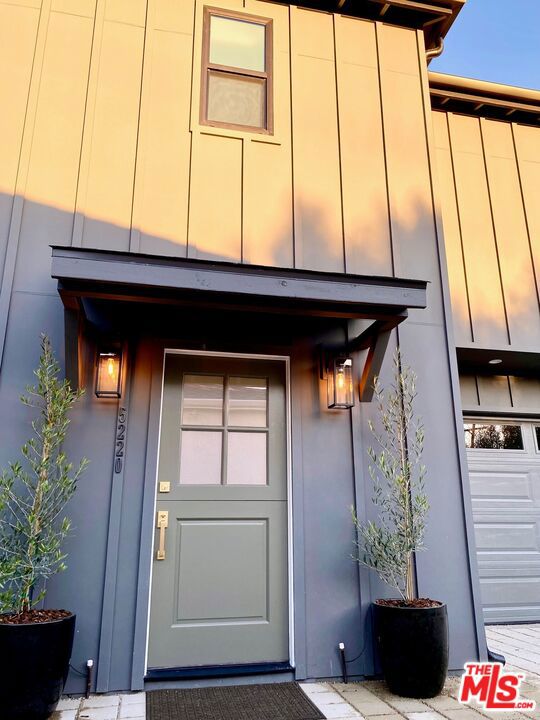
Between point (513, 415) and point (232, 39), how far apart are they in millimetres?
4200

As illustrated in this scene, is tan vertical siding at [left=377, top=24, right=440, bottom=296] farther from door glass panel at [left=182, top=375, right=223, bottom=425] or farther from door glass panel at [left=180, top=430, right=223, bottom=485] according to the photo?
door glass panel at [left=180, top=430, right=223, bottom=485]

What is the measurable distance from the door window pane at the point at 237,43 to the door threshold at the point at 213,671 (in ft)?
13.7

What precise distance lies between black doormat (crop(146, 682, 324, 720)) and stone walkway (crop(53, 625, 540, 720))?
7 cm

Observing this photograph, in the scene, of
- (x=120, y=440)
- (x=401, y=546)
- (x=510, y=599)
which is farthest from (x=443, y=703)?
(x=510, y=599)

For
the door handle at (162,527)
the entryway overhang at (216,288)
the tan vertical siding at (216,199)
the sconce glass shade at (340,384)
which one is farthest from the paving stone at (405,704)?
the tan vertical siding at (216,199)

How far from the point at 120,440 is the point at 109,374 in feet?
1.32

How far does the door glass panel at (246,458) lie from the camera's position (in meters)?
3.23

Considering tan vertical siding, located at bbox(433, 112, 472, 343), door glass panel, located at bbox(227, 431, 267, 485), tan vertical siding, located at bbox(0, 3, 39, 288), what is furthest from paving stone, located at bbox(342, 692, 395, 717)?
tan vertical siding, located at bbox(0, 3, 39, 288)

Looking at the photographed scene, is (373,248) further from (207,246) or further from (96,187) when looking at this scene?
(96,187)

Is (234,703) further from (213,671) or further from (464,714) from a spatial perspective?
(464,714)

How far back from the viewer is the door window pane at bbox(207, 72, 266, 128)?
3809 mm

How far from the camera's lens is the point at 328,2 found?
4137mm

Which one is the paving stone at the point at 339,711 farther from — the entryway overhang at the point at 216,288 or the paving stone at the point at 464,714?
the entryway overhang at the point at 216,288

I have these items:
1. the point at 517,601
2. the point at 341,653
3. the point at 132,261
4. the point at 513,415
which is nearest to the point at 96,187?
the point at 132,261
